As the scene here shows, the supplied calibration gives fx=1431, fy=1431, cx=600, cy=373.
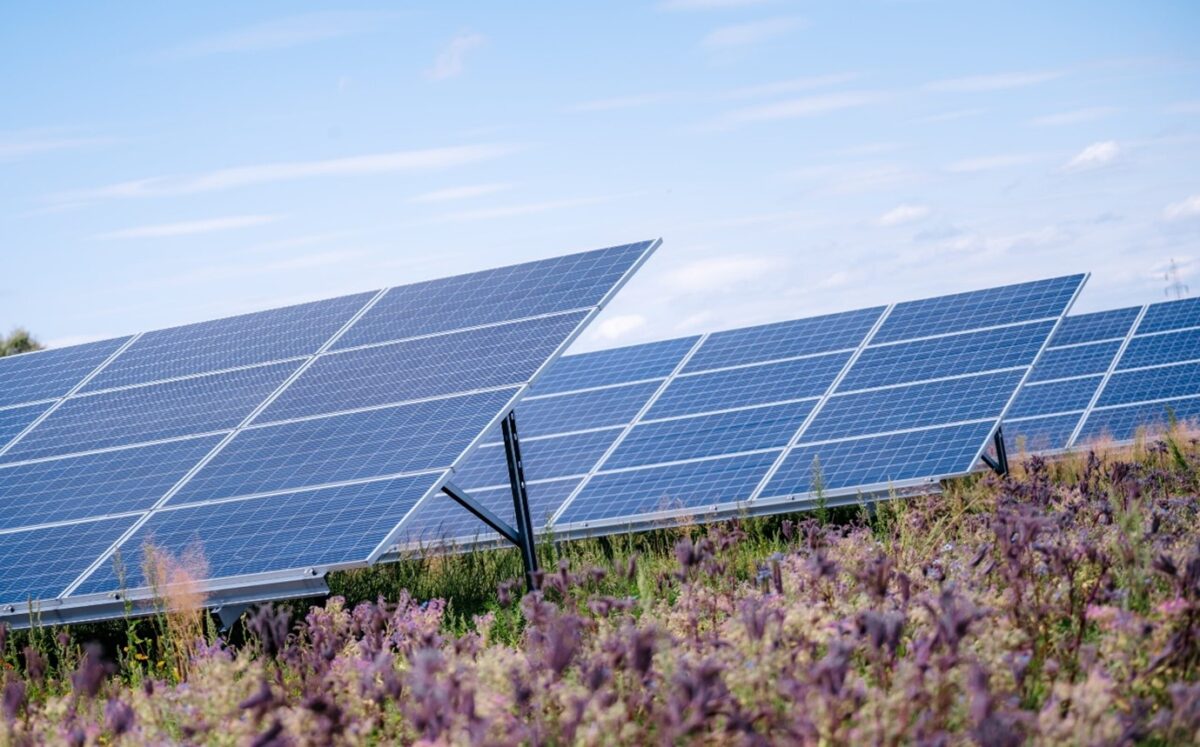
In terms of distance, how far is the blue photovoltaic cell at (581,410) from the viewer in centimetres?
1835

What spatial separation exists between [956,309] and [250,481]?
11.8 m

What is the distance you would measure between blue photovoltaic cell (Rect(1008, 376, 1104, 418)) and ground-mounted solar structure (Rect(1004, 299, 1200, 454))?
0.7 inches

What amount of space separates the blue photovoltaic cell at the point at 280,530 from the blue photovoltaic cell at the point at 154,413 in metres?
2.06

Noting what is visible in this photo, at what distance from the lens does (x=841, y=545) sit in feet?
30.3

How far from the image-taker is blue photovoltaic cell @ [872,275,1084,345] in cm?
1905

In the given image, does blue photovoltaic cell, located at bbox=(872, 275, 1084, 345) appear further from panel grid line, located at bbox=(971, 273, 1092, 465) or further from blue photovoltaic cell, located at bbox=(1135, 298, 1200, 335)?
blue photovoltaic cell, located at bbox=(1135, 298, 1200, 335)

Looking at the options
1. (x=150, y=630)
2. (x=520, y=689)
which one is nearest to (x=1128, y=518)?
(x=520, y=689)

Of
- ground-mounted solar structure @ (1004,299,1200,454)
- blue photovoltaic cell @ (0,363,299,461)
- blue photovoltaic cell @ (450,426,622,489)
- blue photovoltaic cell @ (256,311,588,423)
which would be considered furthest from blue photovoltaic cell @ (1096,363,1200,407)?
blue photovoltaic cell @ (0,363,299,461)

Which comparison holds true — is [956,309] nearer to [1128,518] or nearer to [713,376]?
[713,376]

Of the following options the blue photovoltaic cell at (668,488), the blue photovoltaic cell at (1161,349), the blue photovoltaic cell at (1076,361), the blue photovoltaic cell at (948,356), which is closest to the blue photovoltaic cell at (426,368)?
the blue photovoltaic cell at (668,488)

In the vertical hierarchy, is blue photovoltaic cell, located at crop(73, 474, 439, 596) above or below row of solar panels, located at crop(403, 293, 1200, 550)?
above

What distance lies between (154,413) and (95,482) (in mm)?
1569

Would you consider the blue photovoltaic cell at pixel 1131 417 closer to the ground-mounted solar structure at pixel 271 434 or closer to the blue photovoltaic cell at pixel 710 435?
the blue photovoltaic cell at pixel 710 435

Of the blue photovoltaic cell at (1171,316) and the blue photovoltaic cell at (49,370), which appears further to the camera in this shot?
the blue photovoltaic cell at (1171,316)
